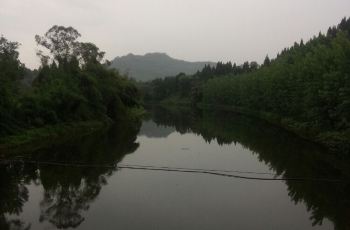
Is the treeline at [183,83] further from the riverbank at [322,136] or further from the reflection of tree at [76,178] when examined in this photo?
the reflection of tree at [76,178]

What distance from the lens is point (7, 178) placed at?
2370 centimetres

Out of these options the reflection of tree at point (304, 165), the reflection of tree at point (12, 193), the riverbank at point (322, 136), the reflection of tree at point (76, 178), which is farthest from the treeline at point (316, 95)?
the reflection of tree at point (12, 193)

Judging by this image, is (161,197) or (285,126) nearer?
(161,197)

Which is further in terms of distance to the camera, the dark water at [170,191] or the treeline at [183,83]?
the treeline at [183,83]

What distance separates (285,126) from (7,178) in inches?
1545

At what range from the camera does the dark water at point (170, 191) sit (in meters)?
17.3

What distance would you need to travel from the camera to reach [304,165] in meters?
29.6

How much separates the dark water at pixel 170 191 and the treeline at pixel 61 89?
5.63 metres

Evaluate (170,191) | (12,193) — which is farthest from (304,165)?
(12,193)

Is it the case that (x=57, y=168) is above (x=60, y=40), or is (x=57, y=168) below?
below

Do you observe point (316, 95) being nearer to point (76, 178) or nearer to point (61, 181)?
point (76, 178)

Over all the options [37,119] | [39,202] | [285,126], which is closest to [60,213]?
[39,202]

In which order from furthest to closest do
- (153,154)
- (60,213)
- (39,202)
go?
(153,154), (39,202), (60,213)

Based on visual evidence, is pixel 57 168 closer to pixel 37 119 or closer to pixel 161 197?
pixel 161 197
